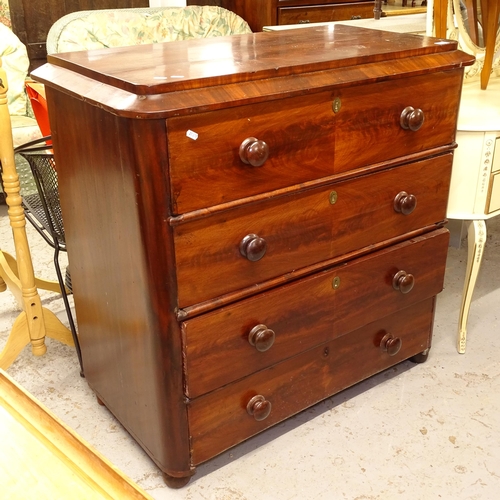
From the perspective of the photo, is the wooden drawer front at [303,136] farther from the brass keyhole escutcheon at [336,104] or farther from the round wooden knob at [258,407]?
the round wooden knob at [258,407]

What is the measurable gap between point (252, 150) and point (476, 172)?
937 mm

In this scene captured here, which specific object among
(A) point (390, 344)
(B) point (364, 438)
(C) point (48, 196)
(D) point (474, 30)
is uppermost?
(D) point (474, 30)

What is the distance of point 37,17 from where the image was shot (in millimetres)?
4289

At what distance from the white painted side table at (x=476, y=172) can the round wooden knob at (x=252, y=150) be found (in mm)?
840

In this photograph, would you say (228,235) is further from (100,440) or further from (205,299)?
(100,440)

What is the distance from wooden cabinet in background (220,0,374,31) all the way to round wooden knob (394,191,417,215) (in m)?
2.88

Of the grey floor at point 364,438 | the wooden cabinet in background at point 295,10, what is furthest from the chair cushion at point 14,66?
the grey floor at point 364,438

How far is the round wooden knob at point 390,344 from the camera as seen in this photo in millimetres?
2018

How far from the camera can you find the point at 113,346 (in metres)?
1.77

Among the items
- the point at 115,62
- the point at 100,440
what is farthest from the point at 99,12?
the point at 100,440

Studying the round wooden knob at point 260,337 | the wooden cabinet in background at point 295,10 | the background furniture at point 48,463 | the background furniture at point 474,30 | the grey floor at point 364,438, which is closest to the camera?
the background furniture at point 48,463

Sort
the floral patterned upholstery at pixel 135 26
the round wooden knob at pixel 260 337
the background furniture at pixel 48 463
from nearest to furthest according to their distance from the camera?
the background furniture at pixel 48 463
the round wooden knob at pixel 260 337
the floral patterned upholstery at pixel 135 26

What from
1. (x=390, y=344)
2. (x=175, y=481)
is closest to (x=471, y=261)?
(x=390, y=344)

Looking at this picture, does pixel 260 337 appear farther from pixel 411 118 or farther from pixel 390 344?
pixel 411 118
